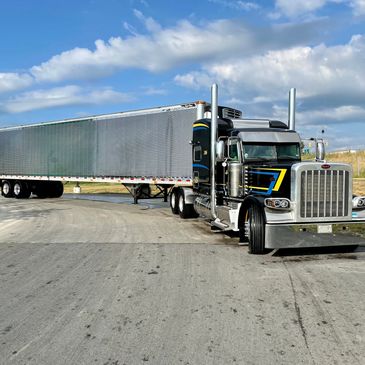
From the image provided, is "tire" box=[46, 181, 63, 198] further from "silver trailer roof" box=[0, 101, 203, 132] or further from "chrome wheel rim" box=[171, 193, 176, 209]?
"chrome wheel rim" box=[171, 193, 176, 209]

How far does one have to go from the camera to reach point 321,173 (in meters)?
7.56

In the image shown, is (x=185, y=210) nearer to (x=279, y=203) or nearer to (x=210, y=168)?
(x=210, y=168)

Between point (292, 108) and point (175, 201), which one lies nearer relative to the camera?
point (292, 108)

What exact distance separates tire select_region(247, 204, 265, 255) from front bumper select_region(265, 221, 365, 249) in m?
0.23

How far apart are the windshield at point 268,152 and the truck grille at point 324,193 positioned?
2042 millimetres

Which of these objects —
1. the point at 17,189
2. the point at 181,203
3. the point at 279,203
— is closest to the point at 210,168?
the point at 181,203

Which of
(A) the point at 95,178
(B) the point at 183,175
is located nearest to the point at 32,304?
(B) the point at 183,175

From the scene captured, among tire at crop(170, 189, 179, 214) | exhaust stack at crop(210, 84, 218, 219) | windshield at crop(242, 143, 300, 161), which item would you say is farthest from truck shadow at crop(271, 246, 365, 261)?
tire at crop(170, 189, 179, 214)

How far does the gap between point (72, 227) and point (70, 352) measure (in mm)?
8131

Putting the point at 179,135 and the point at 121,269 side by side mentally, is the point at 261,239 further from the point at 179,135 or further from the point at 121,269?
the point at 179,135

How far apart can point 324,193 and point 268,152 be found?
2260 millimetres

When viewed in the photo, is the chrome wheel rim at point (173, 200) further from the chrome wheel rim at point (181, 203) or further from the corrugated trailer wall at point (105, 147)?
the corrugated trailer wall at point (105, 147)

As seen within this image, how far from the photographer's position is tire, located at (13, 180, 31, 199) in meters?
23.9

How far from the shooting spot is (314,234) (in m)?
7.48
